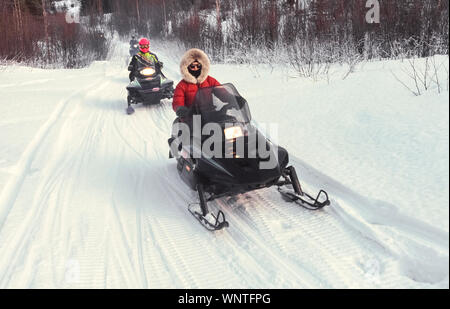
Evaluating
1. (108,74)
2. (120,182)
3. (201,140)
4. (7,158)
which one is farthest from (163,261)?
(108,74)

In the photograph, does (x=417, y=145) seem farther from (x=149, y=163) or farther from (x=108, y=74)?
(x=108, y=74)

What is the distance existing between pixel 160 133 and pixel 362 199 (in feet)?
11.9

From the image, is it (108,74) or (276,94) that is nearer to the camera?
(276,94)

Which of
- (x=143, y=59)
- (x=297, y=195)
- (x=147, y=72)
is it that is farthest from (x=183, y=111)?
(x=143, y=59)

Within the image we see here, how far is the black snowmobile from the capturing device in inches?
293

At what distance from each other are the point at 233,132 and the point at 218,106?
16.2 inches

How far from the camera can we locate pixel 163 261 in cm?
269

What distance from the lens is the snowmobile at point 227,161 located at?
303 cm

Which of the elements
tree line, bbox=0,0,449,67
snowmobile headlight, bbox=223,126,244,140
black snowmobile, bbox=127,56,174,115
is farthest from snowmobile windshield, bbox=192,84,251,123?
tree line, bbox=0,0,449,67

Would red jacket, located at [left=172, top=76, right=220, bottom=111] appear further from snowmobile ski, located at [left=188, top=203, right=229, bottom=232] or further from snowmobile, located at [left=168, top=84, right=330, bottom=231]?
snowmobile ski, located at [left=188, top=203, right=229, bottom=232]

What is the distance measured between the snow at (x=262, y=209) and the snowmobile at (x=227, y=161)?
15 cm

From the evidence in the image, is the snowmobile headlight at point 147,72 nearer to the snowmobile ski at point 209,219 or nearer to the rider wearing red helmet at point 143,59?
the rider wearing red helmet at point 143,59
